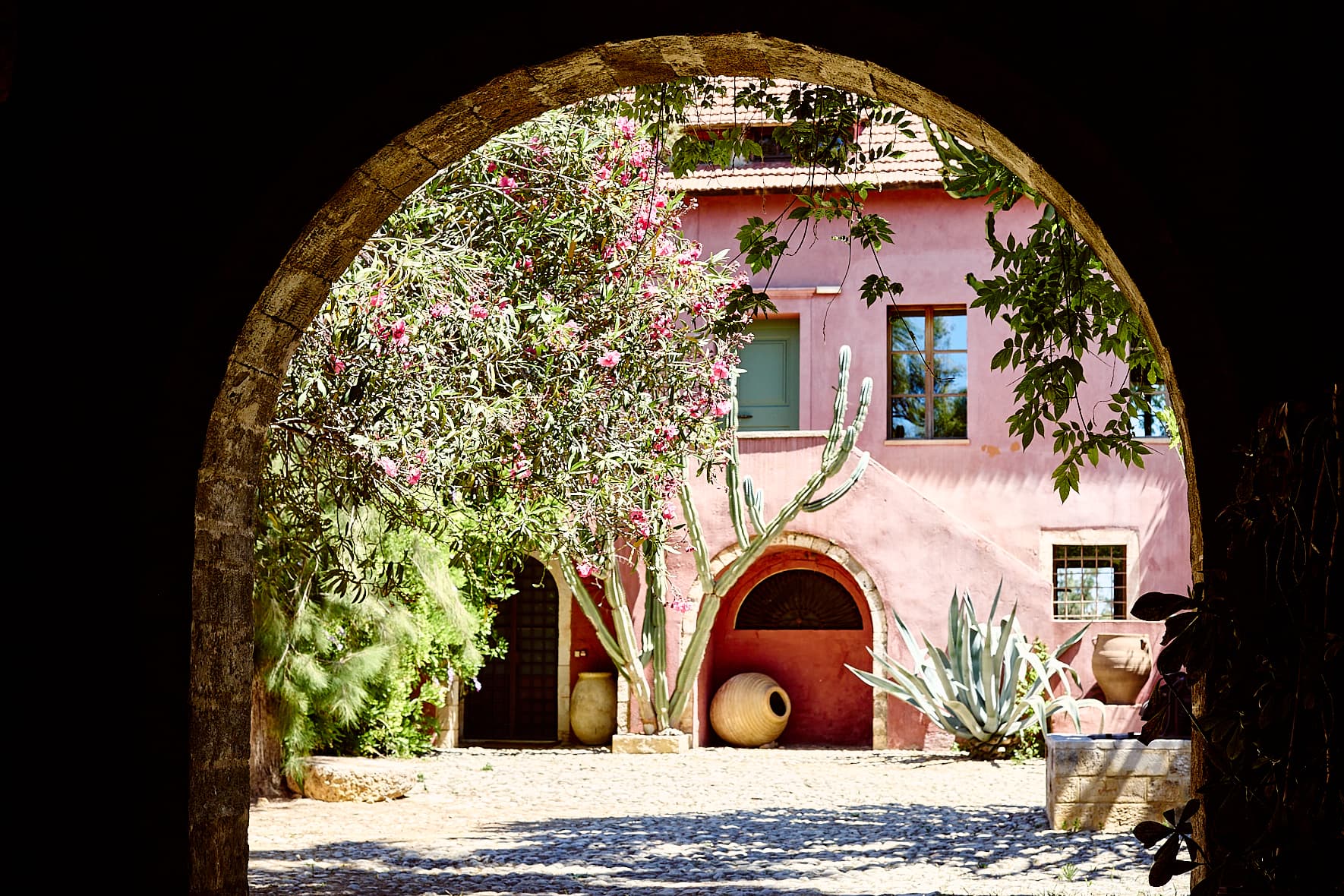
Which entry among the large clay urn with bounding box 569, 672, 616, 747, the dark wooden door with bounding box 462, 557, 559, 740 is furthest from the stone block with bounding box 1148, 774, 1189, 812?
the dark wooden door with bounding box 462, 557, 559, 740

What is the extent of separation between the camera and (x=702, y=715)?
12727mm

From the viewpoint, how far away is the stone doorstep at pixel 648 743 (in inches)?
468

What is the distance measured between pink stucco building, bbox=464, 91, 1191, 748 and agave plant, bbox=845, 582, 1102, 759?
1.02 metres

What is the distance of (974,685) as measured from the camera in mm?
10938

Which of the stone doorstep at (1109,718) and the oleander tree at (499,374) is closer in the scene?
the oleander tree at (499,374)

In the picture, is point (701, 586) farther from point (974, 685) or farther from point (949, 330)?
point (949, 330)

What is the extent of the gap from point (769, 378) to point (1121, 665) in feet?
15.5

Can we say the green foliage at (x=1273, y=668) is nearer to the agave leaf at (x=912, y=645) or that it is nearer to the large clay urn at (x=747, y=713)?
the agave leaf at (x=912, y=645)

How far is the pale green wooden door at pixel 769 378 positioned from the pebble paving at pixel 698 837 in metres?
4.28

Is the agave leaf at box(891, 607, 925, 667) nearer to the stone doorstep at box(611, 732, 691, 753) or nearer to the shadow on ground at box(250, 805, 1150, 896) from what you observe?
the stone doorstep at box(611, 732, 691, 753)

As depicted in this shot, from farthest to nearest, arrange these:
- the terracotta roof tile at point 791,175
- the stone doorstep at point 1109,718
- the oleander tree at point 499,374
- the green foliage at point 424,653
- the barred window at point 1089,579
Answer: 1. the terracotta roof tile at point 791,175
2. the barred window at point 1089,579
3. the stone doorstep at point 1109,718
4. the green foliage at point 424,653
5. the oleander tree at point 499,374

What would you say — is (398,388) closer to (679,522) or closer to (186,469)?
(186,469)

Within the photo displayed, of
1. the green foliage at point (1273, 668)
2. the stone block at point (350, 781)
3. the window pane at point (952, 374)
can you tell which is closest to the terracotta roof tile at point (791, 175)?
the window pane at point (952, 374)

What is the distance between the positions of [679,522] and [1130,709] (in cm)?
441
